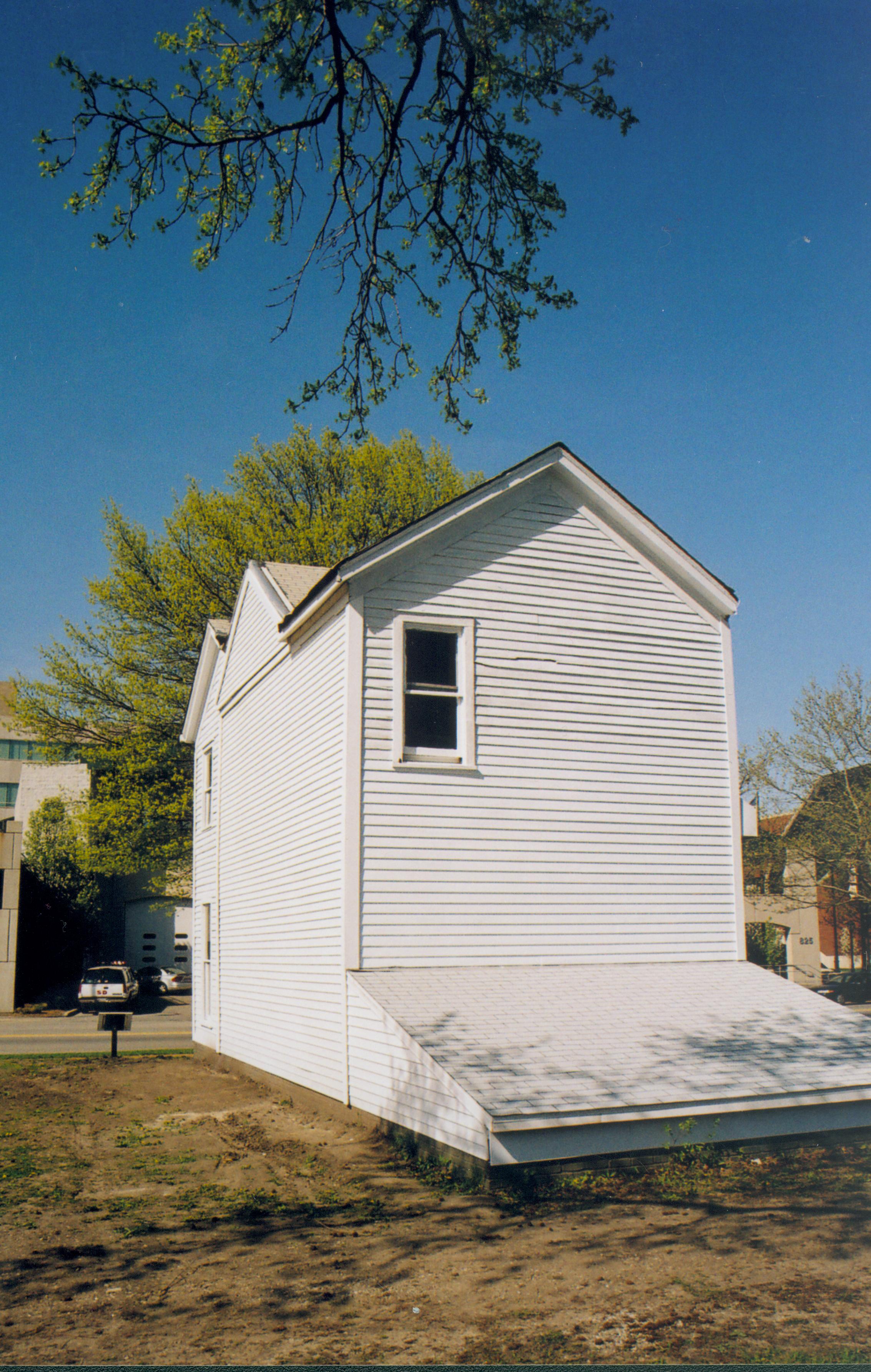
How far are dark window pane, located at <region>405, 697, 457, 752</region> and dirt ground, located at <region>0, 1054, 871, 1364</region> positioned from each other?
4727 mm

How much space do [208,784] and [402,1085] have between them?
480 inches

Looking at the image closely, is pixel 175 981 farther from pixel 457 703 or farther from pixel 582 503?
pixel 582 503

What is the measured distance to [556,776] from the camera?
12758mm

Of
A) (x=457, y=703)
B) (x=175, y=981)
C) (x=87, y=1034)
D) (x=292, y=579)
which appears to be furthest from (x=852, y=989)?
(x=457, y=703)

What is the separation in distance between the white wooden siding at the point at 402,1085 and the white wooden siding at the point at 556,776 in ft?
2.66

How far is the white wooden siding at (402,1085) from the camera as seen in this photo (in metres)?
8.70

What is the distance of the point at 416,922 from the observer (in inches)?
457

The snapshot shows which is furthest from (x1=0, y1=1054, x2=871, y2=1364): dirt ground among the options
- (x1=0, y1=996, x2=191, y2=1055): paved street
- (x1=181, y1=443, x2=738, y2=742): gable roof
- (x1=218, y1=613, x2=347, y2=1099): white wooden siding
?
(x1=0, y1=996, x2=191, y2=1055): paved street

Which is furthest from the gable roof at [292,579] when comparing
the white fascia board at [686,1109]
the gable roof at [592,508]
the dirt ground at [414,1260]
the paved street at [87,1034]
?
the paved street at [87,1034]

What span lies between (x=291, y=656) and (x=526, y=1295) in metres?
10.0

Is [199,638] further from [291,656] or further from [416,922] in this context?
[416,922]

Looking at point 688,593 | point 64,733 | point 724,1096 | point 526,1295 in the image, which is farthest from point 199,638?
point 526,1295

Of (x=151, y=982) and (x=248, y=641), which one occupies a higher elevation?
(x=248, y=641)

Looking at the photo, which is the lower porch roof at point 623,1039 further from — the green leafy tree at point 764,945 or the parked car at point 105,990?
the parked car at point 105,990
